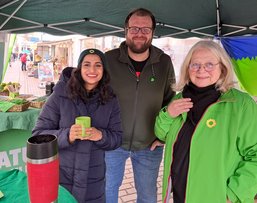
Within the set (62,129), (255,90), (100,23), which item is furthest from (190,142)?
(255,90)

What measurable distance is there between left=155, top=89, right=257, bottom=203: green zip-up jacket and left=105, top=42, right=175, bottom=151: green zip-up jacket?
717 millimetres

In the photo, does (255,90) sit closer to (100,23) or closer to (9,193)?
(100,23)

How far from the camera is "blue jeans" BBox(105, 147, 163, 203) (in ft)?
7.01

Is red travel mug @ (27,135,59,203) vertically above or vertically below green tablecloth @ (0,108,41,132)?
above

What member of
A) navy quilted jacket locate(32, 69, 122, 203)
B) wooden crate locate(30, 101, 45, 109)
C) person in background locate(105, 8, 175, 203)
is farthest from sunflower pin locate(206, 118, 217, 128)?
wooden crate locate(30, 101, 45, 109)

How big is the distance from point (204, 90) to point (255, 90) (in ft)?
10.8

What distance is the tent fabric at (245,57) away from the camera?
13.6 ft

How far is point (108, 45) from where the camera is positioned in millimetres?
15109

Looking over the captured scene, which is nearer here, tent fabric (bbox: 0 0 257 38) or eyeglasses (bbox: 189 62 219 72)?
eyeglasses (bbox: 189 62 219 72)

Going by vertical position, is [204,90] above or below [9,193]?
above

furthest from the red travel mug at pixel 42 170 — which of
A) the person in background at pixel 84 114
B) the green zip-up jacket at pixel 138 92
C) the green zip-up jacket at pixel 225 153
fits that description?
the green zip-up jacket at pixel 138 92

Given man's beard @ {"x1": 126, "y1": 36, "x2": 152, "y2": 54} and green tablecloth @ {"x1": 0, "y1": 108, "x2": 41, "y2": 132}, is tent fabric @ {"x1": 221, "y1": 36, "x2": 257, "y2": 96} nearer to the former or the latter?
man's beard @ {"x1": 126, "y1": 36, "x2": 152, "y2": 54}

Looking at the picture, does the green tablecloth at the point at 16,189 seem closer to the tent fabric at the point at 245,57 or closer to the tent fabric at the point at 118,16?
→ the tent fabric at the point at 118,16

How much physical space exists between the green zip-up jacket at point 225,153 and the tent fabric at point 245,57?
311 cm
